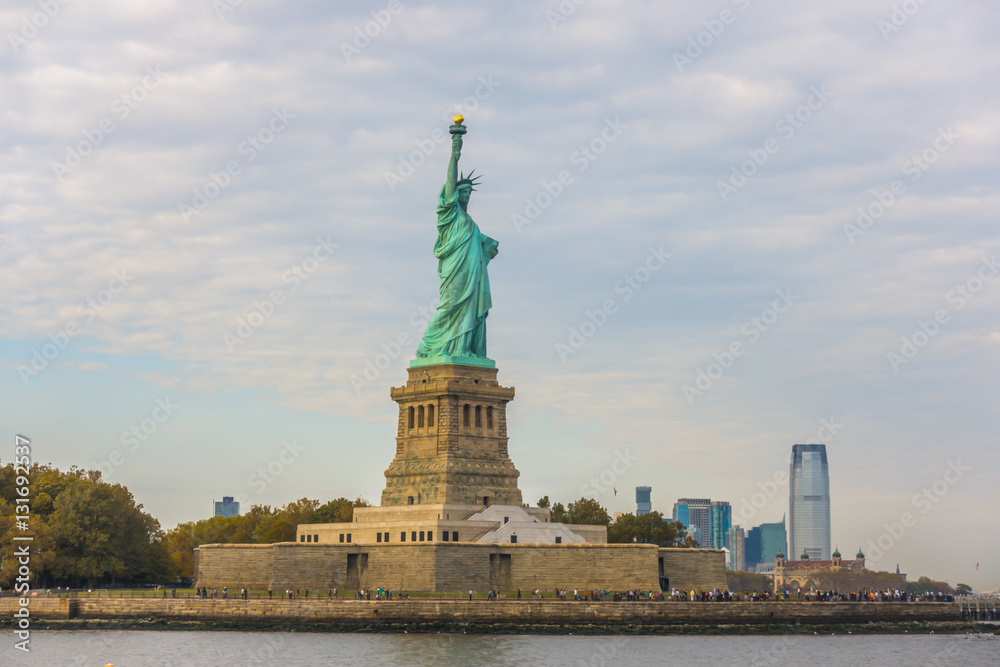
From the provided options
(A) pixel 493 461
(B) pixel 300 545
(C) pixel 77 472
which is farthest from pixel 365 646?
(C) pixel 77 472

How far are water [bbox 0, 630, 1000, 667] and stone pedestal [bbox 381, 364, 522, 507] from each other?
58.3ft

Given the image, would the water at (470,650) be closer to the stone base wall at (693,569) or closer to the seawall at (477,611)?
the seawall at (477,611)

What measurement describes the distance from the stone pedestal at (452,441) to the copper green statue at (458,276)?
217 cm

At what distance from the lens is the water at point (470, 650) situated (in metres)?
68.6

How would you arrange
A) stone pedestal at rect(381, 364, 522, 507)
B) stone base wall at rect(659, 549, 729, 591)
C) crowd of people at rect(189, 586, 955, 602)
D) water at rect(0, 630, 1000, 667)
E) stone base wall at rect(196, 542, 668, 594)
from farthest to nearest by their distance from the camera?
stone pedestal at rect(381, 364, 522, 507)
stone base wall at rect(659, 549, 729, 591)
stone base wall at rect(196, 542, 668, 594)
crowd of people at rect(189, 586, 955, 602)
water at rect(0, 630, 1000, 667)

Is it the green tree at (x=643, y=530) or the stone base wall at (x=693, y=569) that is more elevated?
the green tree at (x=643, y=530)

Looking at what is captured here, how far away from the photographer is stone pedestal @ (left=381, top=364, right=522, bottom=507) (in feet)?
312

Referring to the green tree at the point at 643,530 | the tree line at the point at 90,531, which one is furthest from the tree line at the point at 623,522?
the tree line at the point at 90,531

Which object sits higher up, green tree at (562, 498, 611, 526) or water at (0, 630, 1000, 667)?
green tree at (562, 498, 611, 526)

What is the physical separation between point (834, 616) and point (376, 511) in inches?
1213

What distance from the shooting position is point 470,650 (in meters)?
71.6

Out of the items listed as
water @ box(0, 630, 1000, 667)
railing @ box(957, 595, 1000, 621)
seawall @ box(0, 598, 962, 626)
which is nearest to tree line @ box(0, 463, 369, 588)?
seawall @ box(0, 598, 962, 626)

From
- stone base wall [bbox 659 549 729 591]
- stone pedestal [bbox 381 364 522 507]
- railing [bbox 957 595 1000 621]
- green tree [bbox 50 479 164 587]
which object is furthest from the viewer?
green tree [bbox 50 479 164 587]

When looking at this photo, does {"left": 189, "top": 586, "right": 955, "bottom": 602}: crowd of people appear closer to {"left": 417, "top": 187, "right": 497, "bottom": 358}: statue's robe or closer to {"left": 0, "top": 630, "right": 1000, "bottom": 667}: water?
{"left": 0, "top": 630, "right": 1000, "bottom": 667}: water
